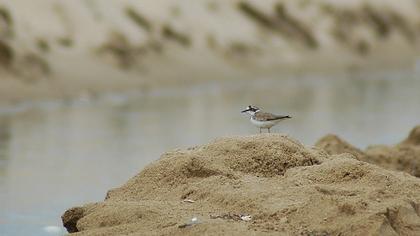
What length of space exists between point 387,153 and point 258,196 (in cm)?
608

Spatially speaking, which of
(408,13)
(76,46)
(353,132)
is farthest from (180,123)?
(408,13)

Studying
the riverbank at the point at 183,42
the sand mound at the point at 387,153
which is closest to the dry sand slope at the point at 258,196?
the sand mound at the point at 387,153

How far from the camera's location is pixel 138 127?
969 inches

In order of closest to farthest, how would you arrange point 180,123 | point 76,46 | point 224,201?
point 224,201, point 180,123, point 76,46

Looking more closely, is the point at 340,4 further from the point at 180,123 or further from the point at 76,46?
the point at 180,123

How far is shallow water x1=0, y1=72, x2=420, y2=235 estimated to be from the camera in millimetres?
15320

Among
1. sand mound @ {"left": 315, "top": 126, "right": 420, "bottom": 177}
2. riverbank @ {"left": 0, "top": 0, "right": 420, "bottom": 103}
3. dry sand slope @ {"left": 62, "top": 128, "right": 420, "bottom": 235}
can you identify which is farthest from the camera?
riverbank @ {"left": 0, "top": 0, "right": 420, "bottom": 103}

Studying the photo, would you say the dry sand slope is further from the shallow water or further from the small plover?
the shallow water

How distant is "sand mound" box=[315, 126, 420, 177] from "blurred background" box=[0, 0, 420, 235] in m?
2.86

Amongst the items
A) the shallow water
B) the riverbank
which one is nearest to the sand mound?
the shallow water

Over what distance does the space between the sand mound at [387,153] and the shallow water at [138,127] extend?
282 cm

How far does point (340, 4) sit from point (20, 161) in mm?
30575

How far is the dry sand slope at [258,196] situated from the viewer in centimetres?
870

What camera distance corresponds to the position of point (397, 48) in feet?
159
